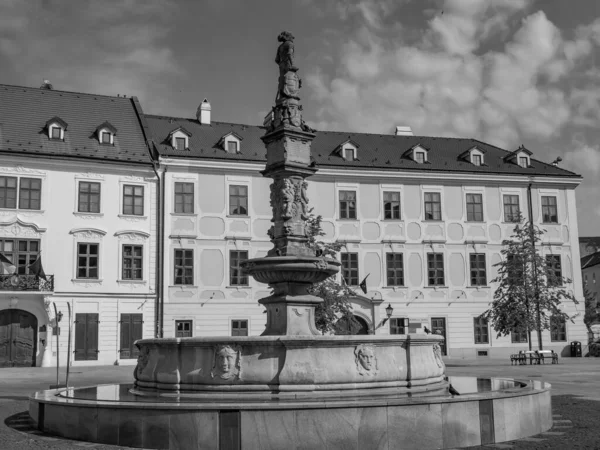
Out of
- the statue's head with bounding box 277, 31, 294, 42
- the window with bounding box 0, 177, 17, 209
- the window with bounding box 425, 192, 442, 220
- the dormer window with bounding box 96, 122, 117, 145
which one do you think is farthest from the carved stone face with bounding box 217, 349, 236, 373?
the window with bounding box 425, 192, 442, 220

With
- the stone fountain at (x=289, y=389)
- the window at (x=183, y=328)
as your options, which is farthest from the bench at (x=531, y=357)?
the stone fountain at (x=289, y=389)

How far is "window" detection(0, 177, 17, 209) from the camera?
110 feet

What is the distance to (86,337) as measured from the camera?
3419 cm

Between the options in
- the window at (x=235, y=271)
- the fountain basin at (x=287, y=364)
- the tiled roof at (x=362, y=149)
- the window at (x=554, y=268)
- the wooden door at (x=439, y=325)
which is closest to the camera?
the fountain basin at (x=287, y=364)

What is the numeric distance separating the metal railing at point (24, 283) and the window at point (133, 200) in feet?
17.3

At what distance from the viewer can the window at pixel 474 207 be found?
41.0 metres

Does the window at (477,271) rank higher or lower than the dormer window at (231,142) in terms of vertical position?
lower

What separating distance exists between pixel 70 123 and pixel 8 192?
5.19 m

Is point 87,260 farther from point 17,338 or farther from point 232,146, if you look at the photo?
point 232,146

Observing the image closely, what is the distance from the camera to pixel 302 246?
13.9 m

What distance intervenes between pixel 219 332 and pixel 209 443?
2742 cm

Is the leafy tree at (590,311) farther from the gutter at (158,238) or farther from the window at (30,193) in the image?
the window at (30,193)

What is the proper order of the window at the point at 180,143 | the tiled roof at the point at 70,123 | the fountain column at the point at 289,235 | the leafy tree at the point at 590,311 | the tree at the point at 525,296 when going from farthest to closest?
the leafy tree at the point at 590,311, the window at the point at 180,143, the tiled roof at the point at 70,123, the tree at the point at 525,296, the fountain column at the point at 289,235

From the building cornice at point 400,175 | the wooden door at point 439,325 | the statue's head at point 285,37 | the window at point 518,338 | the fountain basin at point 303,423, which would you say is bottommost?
the fountain basin at point 303,423
